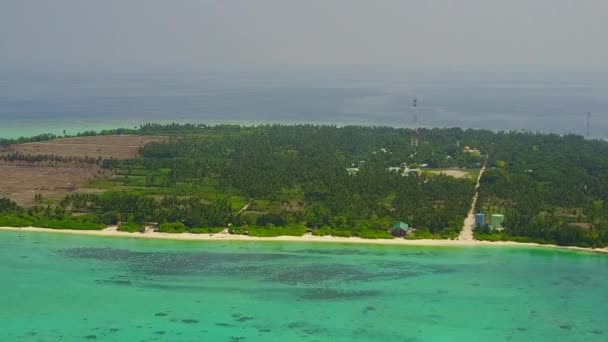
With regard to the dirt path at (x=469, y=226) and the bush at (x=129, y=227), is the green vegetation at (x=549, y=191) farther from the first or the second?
the bush at (x=129, y=227)

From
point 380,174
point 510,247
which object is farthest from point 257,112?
point 510,247

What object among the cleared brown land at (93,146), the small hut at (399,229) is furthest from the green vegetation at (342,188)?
the cleared brown land at (93,146)

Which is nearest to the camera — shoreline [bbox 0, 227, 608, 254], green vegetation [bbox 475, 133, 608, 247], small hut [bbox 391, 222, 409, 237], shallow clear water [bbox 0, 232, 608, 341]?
shallow clear water [bbox 0, 232, 608, 341]

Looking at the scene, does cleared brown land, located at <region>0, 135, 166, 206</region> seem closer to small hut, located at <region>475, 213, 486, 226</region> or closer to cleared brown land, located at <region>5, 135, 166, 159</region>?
cleared brown land, located at <region>5, 135, 166, 159</region>

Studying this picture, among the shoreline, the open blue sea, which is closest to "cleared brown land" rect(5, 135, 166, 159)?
the open blue sea

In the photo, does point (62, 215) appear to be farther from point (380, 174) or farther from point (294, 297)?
point (380, 174)
